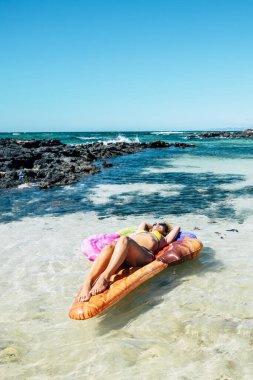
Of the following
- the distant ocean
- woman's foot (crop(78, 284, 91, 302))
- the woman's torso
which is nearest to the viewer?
woman's foot (crop(78, 284, 91, 302))

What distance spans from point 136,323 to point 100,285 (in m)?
0.71

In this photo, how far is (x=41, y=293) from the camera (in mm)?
5535

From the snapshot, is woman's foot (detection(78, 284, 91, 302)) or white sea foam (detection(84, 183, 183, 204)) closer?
woman's foot (detection(78, 284, 91, 302))

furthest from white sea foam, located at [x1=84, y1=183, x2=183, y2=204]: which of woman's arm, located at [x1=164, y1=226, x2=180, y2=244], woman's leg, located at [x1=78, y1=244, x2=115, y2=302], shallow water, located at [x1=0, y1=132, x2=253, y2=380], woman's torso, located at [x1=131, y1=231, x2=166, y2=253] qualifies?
woman's leg, located at [x1=78, y1=244, x2=115, y2=302]

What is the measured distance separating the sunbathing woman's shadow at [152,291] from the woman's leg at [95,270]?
380 mm

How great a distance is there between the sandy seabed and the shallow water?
0.01 m

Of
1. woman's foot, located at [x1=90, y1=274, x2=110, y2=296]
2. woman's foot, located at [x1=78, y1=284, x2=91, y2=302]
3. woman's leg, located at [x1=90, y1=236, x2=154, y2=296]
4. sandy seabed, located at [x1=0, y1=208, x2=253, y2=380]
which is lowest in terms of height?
sandy seabed, located at [x1=0, y1=208, x2=253, y2=380]

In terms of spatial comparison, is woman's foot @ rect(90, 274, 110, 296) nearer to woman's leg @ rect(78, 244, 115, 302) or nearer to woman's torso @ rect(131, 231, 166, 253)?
woman's leg @ rect(78, 244, 115, 302)

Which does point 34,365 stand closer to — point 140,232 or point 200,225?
point 140,232

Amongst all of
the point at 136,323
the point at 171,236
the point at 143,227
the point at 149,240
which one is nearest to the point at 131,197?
the point at 143,227

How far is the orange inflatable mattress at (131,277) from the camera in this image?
447 cm

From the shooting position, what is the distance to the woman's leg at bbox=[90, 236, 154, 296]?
4888 millimetres

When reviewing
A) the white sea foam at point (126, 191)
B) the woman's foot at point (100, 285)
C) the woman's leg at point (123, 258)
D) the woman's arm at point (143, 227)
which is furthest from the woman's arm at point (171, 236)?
the white sea foam at point (126, 191)

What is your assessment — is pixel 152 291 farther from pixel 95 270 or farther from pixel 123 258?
pixel 95 270
